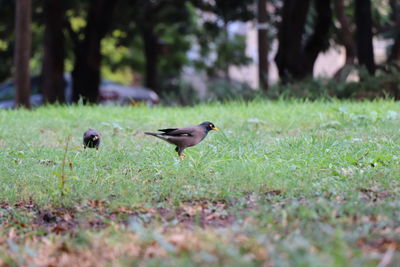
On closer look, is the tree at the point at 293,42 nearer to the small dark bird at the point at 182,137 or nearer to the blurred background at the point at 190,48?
the blurred background at the point at 190,48

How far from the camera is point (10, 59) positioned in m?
31.3

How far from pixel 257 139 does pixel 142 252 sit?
207 inches

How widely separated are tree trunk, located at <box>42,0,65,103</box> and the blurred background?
0.03 metres

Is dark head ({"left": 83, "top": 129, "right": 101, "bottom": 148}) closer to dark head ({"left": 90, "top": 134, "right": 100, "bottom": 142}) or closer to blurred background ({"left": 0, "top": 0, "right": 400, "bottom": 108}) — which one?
dark head ({"left": 90, "top": 134, "right": 100, "bottom": 142})

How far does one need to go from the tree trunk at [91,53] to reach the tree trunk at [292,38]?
5.67 m

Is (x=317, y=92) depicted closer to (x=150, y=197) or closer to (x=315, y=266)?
(x=150, y=197)

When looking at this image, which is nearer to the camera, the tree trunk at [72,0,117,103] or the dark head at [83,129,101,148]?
the dark head at [83,129,101,148]

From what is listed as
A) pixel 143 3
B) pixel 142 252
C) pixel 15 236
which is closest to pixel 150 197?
pixel 15 236

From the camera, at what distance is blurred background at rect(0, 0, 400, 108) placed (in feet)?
54.2

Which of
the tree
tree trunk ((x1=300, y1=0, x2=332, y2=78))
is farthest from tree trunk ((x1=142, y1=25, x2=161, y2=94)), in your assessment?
the tree

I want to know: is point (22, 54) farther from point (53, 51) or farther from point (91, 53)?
point (53, 51)

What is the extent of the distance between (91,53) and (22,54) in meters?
3.48

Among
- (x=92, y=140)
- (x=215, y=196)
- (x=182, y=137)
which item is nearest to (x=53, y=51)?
(x=92, y=140)

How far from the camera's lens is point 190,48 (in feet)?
118
